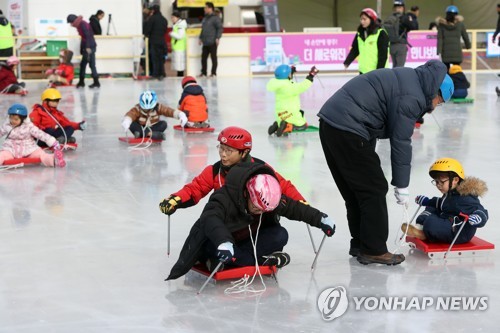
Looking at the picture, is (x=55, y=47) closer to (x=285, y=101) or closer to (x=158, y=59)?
(x=158, y=59)

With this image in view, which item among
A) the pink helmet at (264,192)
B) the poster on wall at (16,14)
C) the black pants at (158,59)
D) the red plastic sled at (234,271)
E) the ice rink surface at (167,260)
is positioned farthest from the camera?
the poster on wall at (16,14)

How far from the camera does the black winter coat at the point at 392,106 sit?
5.20 m

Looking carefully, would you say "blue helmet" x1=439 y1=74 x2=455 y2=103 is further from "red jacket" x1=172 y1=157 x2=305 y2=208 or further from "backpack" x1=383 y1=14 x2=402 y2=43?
"backpack" x1=383 y1=14 x2=402 y2=43

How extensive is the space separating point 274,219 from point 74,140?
5944mm

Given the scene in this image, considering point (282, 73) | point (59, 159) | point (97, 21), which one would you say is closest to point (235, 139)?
point (59, 159)

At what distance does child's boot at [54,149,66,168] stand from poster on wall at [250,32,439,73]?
46.4 feet

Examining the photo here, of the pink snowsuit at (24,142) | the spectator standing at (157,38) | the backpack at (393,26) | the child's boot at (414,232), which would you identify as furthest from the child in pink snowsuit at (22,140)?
the spectator standing at (157,38)

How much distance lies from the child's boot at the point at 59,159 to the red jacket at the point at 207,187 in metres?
4.06

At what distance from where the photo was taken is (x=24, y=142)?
924 cm

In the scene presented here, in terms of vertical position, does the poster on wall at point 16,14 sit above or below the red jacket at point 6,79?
above

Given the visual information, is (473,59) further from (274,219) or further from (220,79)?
(274,219)

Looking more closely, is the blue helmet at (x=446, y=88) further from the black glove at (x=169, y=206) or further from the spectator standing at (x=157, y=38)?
the spectator standing at (x=157, y=38)

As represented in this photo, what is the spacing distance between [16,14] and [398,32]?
12.5 metres

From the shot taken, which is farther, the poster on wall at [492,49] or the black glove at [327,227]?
the poster on wall at [492,49]
